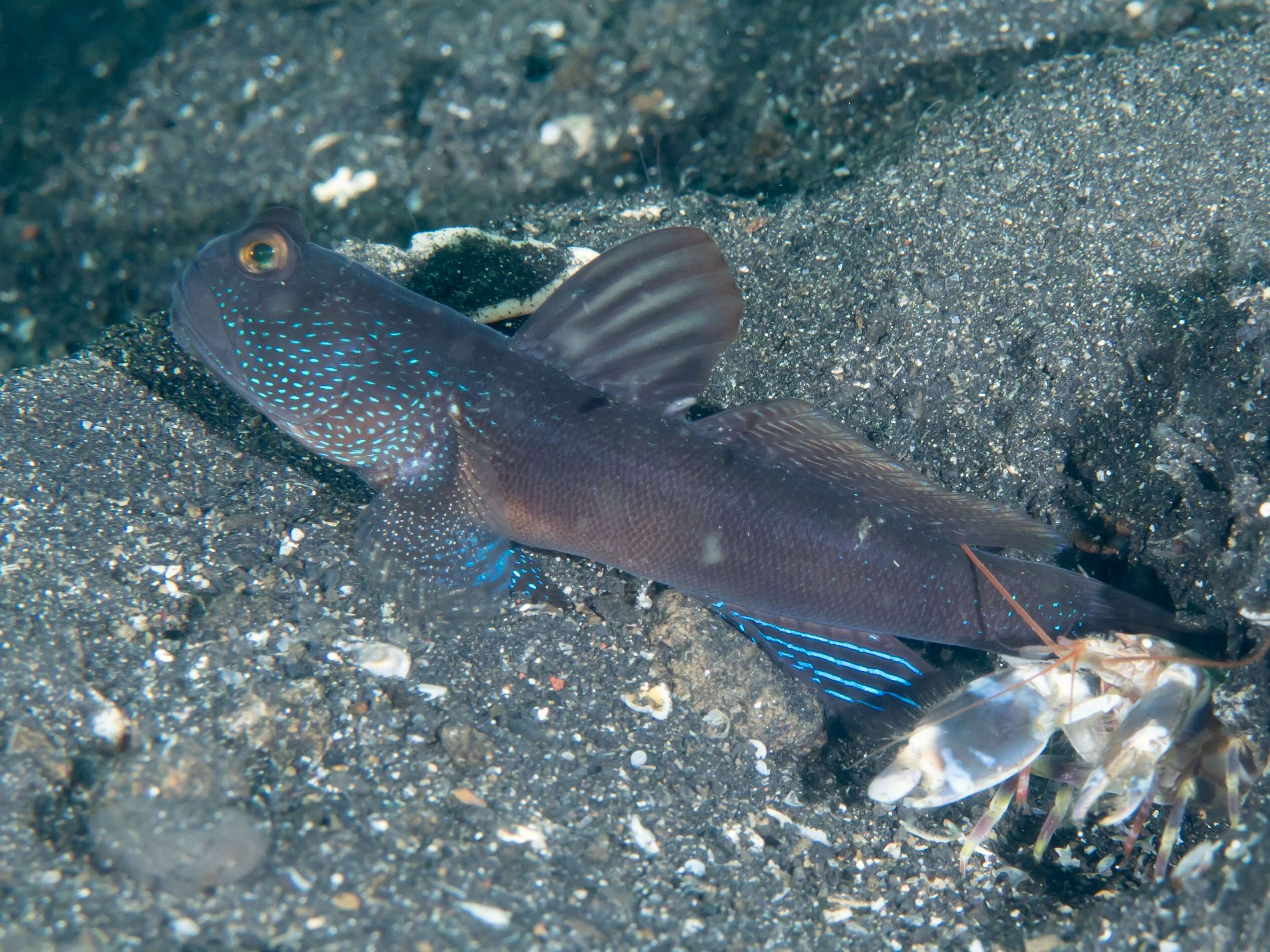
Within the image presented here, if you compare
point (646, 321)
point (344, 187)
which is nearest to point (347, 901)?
point (646, 321)

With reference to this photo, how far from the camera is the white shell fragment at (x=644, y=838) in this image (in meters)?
2.64

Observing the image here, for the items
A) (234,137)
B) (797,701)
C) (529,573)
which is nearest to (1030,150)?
(797,701)

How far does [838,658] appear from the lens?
3.20m

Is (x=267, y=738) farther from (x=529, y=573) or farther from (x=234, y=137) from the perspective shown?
(x=234, y=137)

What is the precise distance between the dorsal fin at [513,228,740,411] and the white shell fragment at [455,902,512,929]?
177cm

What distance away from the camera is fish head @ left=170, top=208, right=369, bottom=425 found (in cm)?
307

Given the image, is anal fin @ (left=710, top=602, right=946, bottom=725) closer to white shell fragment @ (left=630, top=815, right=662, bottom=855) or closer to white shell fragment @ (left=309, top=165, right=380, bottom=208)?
white shell fragment @ (left=630, top=815, right=662, bottom=855)

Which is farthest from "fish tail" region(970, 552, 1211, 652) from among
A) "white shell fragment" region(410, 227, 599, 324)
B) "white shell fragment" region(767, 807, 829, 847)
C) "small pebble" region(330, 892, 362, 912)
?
"white shell fragment" region(410, 227, 599, 324)

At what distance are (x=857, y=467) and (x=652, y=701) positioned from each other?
1239 mm

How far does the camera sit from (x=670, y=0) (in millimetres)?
6574

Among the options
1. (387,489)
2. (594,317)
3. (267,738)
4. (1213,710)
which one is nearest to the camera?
(267,738)

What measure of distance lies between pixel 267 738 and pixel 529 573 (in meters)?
1.15

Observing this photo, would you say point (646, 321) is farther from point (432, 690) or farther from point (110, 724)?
point (110, 724)

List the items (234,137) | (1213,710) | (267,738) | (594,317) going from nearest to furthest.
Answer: (267,738), (1213,710), (594,317), (234,137)
